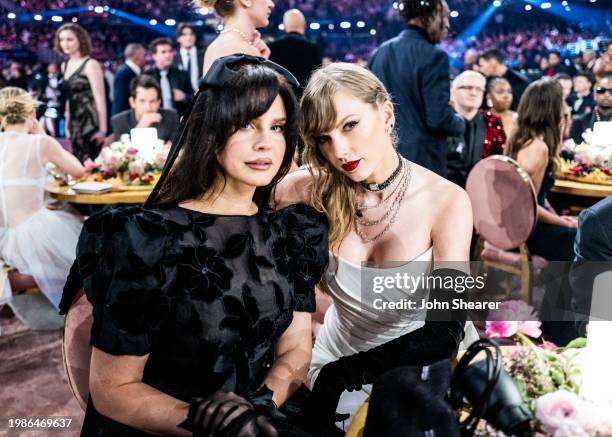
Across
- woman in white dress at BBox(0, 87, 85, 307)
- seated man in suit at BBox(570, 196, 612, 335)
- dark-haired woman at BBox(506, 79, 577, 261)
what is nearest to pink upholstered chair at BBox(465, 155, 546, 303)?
dark-haired woman at BBox(506, 79, 577, 261)

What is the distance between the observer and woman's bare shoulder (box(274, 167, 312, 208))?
179cm

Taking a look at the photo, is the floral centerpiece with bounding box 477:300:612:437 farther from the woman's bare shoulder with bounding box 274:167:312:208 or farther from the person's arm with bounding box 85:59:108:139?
the person's arm with bounding box 85:59:108:139

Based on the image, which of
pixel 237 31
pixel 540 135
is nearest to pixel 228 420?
pixel 237 31

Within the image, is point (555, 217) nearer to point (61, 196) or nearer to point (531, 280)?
point (531, 280)

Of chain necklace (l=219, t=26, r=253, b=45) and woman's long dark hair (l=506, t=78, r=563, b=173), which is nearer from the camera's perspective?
chain necklace (l=219, t=26, r=253, b=45)

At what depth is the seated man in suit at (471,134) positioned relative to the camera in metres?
4.15

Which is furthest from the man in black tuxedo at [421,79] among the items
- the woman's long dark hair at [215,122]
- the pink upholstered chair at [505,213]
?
the woman's long dark hair at [215,122]

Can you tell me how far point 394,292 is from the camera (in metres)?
1.81

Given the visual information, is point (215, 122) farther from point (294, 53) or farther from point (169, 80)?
point (169, 80)

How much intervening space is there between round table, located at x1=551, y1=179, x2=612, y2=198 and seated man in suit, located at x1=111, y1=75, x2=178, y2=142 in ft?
10.3

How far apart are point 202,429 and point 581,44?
50.8ft

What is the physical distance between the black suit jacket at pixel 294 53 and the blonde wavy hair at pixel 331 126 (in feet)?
9.26

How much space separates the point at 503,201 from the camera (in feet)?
10.3

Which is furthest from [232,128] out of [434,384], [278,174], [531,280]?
[531,280]
